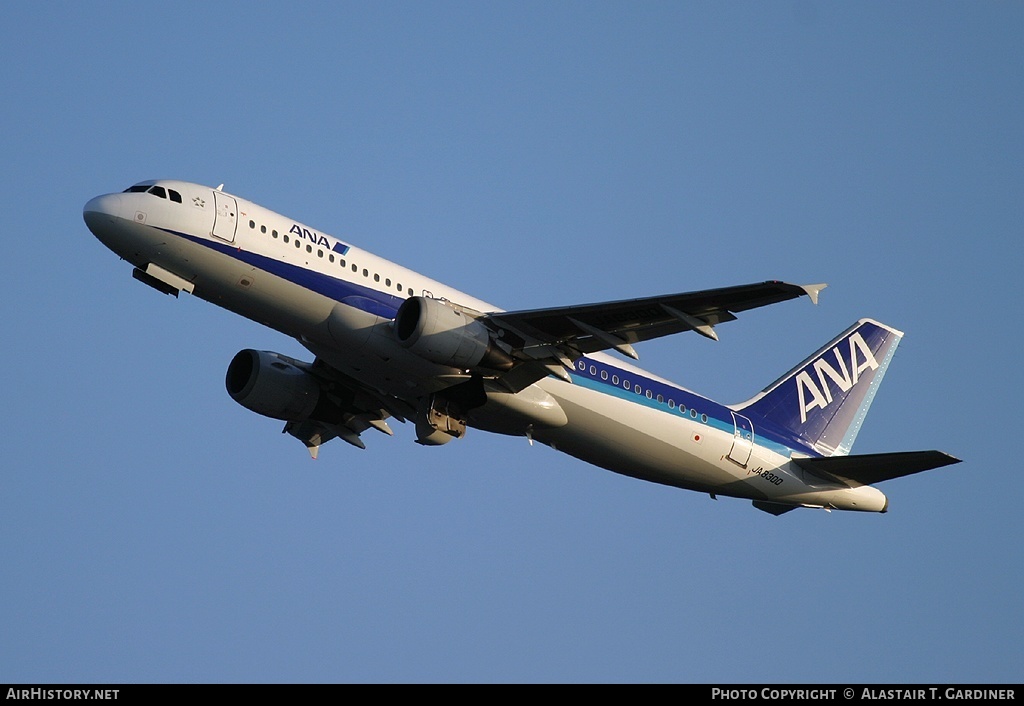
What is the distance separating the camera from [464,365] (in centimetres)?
3522

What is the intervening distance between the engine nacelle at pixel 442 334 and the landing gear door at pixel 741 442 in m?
9.64

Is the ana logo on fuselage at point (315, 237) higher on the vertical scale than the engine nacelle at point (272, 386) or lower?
higher

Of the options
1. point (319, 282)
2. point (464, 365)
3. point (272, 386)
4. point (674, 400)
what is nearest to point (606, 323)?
point (464, 365)

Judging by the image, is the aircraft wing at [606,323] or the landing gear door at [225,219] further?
the landing gear door at [225,219]

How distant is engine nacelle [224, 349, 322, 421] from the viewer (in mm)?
40906

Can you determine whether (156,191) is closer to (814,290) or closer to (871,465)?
(814,290)

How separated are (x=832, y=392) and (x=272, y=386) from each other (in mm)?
19302

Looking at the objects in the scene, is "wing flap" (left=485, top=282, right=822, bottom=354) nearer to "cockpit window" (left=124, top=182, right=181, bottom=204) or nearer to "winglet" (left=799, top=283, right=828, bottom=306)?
"winglet" (left=799, top=283, right=828, bottom=306)

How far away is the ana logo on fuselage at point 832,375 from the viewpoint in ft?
148

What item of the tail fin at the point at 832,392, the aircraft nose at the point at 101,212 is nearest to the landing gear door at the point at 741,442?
the tail fin at the point at 832,392

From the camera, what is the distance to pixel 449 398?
37.2m

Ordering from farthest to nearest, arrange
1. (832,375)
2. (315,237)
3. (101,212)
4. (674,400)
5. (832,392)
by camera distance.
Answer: (832,375)
(832,392)
(674,400)
(315,237)
(101,212)

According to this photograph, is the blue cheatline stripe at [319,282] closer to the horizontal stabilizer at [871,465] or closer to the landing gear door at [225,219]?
the landing gear door at [225,219]
